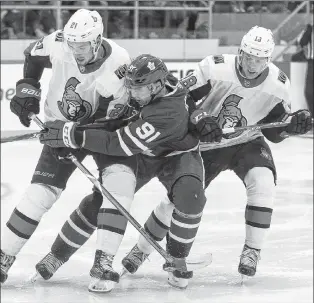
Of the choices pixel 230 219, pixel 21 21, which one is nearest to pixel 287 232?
pixel 230 219

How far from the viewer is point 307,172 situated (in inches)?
239

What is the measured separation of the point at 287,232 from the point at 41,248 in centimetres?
120

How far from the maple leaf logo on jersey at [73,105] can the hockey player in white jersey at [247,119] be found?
37 centimetres

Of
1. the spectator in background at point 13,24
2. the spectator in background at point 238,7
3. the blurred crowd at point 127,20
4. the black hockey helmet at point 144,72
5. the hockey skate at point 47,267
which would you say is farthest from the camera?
the spectator in background at point 13,24

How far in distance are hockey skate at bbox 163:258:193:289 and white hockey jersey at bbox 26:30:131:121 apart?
58 cm

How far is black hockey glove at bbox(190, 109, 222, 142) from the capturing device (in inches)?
130

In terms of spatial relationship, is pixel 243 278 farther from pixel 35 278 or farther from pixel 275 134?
pixel 35 278

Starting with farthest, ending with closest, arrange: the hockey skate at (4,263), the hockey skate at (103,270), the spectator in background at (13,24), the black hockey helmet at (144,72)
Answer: the spectator in background at (13,24), the hockey skate at (4,263), the hockey skate at (103,270), the black hockey helmet at (144,72)

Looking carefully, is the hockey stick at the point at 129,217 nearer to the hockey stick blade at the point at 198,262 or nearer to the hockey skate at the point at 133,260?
the hockey stick blade at the point at 198,262

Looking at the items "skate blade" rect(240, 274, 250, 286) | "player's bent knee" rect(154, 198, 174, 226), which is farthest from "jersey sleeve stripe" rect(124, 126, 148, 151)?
"skate blade" rect(240, 274, 250, 286)

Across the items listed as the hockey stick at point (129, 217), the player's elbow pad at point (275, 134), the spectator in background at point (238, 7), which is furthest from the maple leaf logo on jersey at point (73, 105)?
the spectator in background at point (238, 7)

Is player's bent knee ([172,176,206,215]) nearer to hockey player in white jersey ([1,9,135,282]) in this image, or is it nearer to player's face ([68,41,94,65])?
hockey player in white jersey ([1,9,135,282])

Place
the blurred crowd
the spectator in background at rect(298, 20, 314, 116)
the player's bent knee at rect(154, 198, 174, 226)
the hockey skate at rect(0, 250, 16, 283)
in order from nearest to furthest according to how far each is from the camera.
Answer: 1. the hockey skate at rect(0, 250, 16, 283)
2. the player's bent knee at rect(154, 198, 174, 226)
3. the spectator in background at rect(298, 20, 314, 116)
4. the blurred crowd

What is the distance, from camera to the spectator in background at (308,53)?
471 cm
